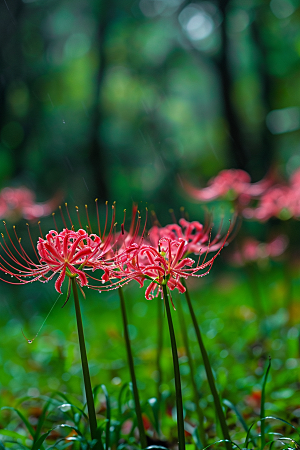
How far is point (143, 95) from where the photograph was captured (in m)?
9.79

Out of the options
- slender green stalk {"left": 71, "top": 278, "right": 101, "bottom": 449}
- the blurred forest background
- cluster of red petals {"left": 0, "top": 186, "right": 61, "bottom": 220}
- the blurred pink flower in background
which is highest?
the blurred forest background

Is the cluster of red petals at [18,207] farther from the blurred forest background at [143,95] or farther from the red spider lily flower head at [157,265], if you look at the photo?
the blurred forest background at [143,95]

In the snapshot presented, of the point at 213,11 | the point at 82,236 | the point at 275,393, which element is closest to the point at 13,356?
the point at 275,393

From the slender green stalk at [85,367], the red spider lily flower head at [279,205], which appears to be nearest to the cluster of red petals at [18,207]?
the red spider lily flower head at [279,205]

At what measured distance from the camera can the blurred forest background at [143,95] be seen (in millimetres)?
7801

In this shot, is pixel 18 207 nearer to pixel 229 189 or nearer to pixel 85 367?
pixel 229 189

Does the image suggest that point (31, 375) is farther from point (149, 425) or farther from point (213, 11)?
point (213, 11)

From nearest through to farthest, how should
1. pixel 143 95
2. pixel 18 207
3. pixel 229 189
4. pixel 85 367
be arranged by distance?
pixel 85 367 → pixel 229 189 → pixel 18 207 → pixel 143 95

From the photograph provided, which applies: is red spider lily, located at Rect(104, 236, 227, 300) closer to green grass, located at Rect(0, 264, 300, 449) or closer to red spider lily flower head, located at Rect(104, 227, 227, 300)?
red spider lily flower head, located at Rect(104, 227, 227, 300)

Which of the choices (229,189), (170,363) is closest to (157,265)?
(229,189)

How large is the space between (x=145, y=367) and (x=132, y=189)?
236 inches

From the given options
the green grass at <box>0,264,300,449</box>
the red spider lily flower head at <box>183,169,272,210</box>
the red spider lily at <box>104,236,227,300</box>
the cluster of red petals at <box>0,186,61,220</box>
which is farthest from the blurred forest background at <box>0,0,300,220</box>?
the red spider lily at <box>104,236,227,300</box>

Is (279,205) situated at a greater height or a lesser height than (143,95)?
lesser

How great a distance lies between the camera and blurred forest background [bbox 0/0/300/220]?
25.6 ft
